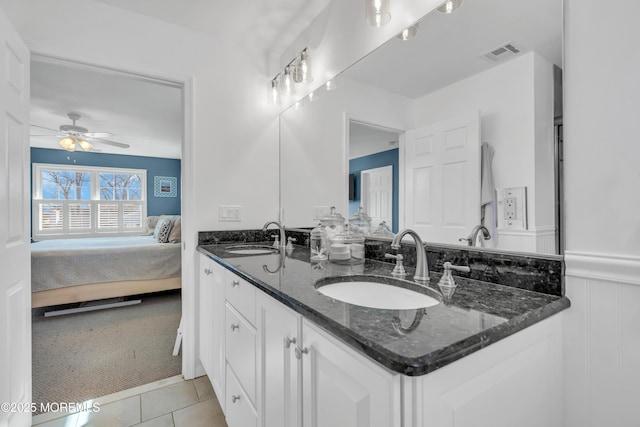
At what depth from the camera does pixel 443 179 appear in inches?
45.8

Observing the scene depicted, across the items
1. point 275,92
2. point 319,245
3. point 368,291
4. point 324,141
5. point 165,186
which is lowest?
point 368,291

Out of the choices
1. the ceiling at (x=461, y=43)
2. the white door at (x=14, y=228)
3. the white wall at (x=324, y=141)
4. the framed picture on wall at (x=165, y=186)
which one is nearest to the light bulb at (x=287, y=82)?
the white wall at (x=324, y=141)

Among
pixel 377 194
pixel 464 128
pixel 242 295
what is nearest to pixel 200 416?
pixel 242 295

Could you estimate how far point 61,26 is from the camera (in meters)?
1.61

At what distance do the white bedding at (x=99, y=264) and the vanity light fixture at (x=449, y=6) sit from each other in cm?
357

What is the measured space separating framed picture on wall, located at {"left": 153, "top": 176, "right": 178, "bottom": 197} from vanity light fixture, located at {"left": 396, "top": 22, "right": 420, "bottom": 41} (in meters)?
6.14

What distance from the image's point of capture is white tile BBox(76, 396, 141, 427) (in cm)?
154

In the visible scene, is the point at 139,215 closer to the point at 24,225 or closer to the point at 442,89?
the point at 24,225

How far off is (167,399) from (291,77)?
2.21 meters

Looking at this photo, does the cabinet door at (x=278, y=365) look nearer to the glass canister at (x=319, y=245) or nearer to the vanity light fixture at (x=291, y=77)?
the glass canister at (x=319, y=245)

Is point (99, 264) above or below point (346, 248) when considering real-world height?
below

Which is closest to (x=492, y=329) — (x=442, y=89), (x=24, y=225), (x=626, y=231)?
(x=626, y=231)

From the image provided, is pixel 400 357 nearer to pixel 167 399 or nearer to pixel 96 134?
pixel 167 399

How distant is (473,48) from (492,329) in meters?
0.97
